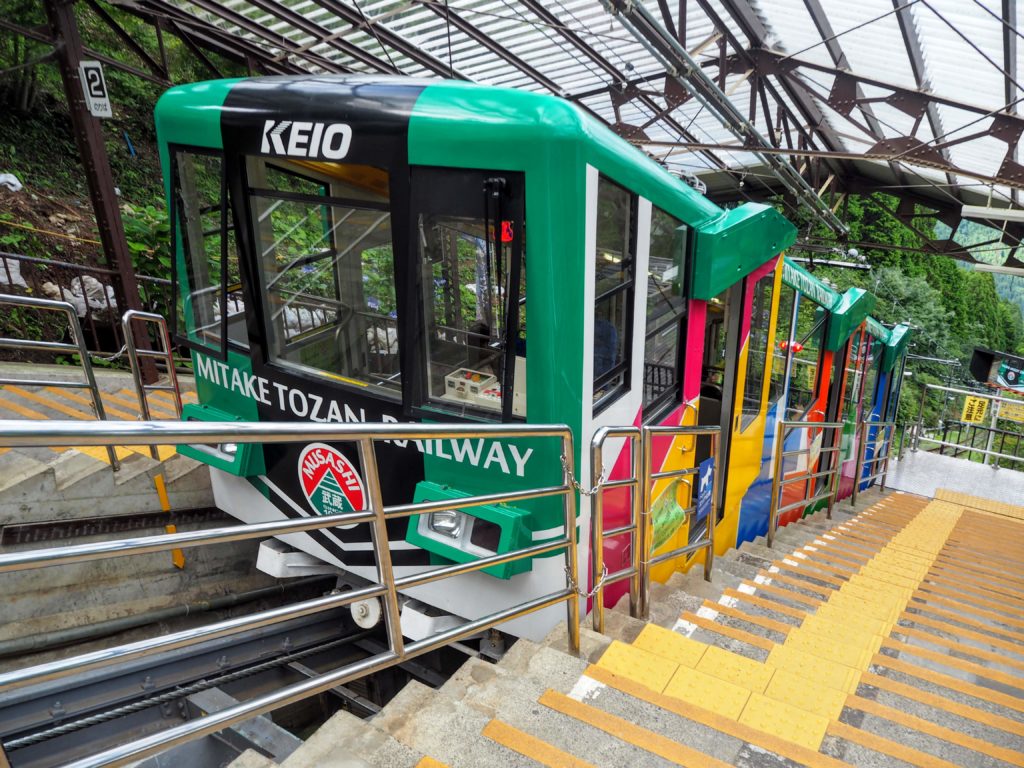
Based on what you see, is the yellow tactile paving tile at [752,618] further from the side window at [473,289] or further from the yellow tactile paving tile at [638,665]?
the side window at [473,289]

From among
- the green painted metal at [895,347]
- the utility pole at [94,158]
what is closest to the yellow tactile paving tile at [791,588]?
the utility pole at [94,158]

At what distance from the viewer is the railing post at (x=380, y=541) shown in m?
1.57

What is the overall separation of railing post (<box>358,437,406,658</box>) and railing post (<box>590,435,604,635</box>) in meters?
1.01

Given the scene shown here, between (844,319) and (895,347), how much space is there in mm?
4152

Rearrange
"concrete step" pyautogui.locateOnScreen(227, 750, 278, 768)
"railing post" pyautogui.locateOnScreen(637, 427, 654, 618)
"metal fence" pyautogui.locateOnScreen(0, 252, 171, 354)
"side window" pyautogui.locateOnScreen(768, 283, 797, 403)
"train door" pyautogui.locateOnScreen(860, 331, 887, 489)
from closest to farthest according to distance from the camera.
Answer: "concrete step" pyautogui.locateOnScreen(227, 750, 278, 768) → "railing post" pyautogui.locateOnScreen(637, 427, 654, 618) → "side window" pyautogui.locateOnScreen(768, 283, 797, 403) → "metal fence" pyautogui.locateOnScreen(0, 252, 171, 354) → "train door" pyautogui.locateOnScreen(860, 331, 887, 489)

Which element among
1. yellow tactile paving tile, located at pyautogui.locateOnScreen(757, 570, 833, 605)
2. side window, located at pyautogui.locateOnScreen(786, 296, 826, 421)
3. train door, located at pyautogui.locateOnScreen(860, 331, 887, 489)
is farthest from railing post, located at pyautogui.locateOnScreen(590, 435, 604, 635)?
train door, located at pyautogui.locateOnScreen(860, 331, 887, 489)

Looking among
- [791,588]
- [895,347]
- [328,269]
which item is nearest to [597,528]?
[328,269]

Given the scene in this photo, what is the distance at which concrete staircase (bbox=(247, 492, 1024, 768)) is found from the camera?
172 cm

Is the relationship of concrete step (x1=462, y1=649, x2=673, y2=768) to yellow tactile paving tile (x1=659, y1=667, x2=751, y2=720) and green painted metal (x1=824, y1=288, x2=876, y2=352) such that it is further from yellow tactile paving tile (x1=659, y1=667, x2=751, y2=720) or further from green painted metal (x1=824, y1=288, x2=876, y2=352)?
green painted metal (x1=824, y1=288, x2=876, y2=352)

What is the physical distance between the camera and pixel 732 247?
3.73 metres

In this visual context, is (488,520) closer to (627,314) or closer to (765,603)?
(627,314)

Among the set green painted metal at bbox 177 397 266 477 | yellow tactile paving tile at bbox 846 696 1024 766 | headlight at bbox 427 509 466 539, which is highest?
green painted metal at bbox 177 397 266 477

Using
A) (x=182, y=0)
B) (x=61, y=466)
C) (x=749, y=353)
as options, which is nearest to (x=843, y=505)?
(x=749, y=353)

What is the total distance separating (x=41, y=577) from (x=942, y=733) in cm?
459
